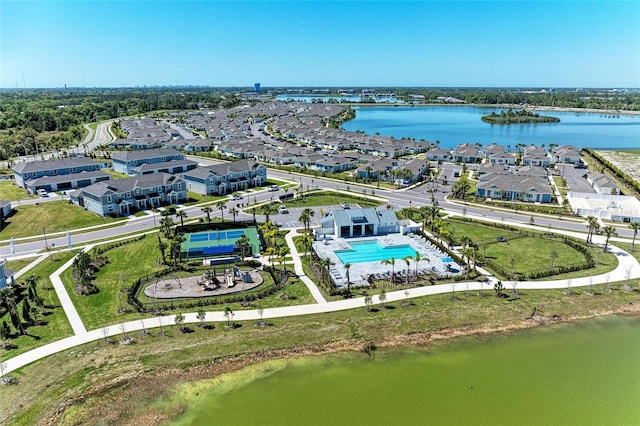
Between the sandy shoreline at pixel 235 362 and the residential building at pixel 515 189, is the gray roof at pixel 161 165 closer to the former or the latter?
the residential building at pixel 515 189

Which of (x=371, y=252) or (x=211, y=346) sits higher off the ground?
(x=371, y=252)

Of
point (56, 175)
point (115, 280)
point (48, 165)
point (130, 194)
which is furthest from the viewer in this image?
point (48, 165)

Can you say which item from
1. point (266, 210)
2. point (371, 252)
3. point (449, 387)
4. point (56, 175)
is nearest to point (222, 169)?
point (266, 210)

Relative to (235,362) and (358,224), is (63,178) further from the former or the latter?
(235,362)

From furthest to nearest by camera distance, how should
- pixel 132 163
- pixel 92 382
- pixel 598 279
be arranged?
1. pixel 132 163
2. pixel 598 279
3. pixel 92 382

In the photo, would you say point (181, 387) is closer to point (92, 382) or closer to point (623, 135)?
point (92, 382)

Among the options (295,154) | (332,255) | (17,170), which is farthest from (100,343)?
(295,154)

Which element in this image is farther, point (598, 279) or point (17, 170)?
point (17, 170)

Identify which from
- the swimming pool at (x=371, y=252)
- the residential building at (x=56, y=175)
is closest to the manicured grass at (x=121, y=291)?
the swimming pool at (x=371, y=252)
